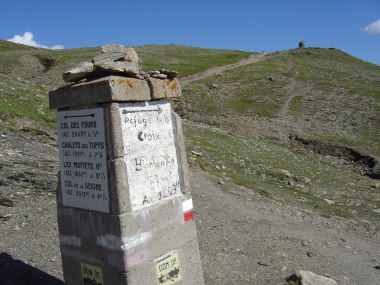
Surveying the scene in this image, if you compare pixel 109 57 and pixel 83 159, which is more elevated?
pixel 109 57

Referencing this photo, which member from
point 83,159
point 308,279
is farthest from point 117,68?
point 308,279

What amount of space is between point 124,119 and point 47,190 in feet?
21.4

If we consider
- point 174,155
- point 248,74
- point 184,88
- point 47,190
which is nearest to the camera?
point 174,155

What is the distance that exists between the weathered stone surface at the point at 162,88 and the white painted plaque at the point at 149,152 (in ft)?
0.45

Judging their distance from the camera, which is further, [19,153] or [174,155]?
[19,153]

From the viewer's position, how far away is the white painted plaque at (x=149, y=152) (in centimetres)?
609

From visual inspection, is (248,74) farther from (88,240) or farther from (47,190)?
(88,240)

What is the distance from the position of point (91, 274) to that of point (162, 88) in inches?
128

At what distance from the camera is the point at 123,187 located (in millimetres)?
5941

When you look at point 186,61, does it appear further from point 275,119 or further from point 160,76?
point 160,76

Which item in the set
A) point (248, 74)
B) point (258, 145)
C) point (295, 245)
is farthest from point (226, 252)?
point (248, 74)

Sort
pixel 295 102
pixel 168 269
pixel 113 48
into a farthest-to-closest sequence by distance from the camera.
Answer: pixel 295 102 → pixel 113 48 → pixel 168 269

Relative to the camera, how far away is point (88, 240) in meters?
6.43

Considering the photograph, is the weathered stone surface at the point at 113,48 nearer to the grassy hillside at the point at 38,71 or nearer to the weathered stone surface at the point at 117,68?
the weathered stone surface at the point at 117,68
